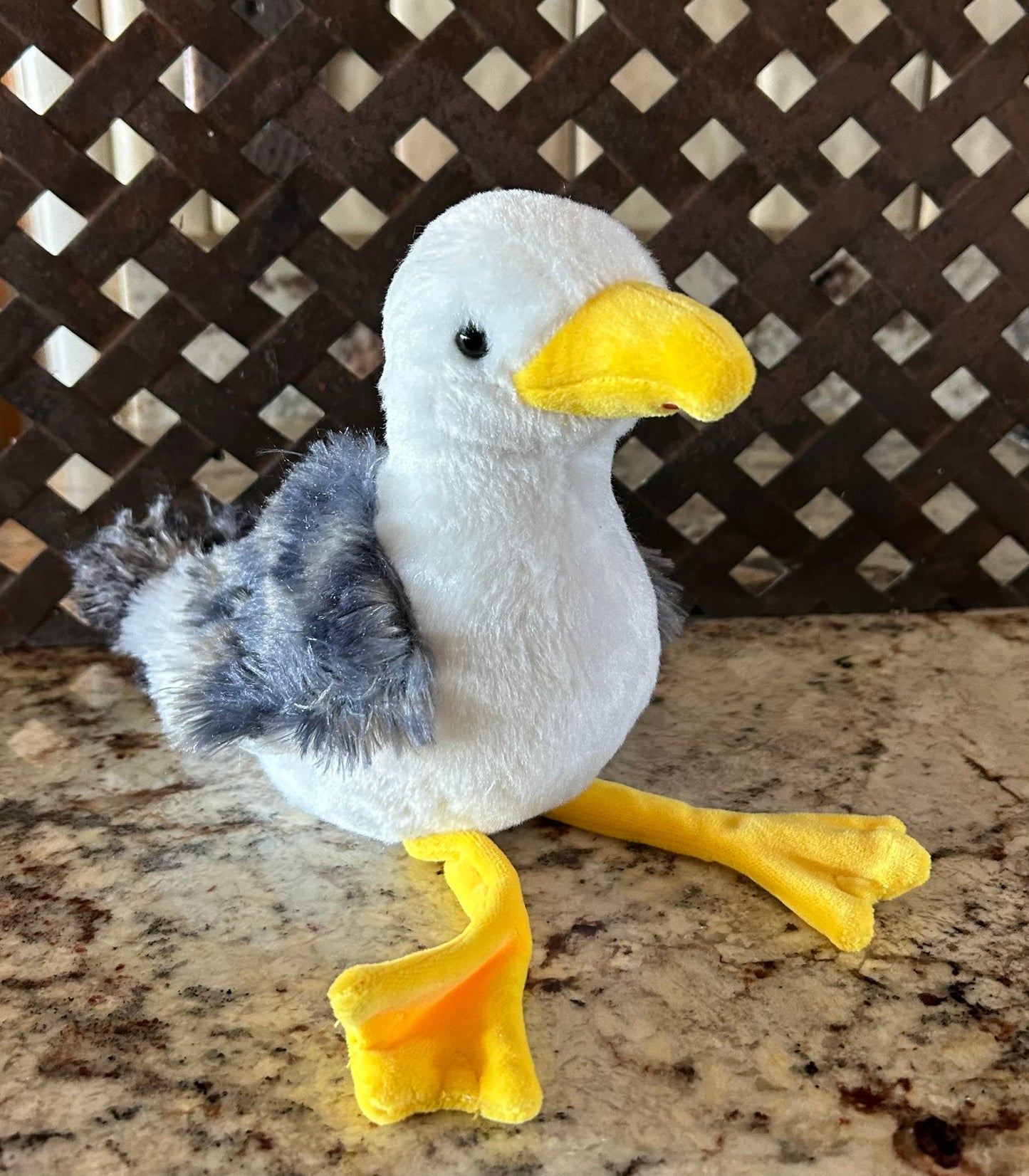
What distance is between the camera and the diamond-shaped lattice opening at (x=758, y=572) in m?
0.75

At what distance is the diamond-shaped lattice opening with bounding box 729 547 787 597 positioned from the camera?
745mm

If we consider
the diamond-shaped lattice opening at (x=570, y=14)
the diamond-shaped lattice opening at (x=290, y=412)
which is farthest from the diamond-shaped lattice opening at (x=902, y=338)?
the diamond-shaped lattice opening at (x=290, y=412)

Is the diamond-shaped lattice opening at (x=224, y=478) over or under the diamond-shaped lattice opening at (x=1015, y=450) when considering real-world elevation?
over

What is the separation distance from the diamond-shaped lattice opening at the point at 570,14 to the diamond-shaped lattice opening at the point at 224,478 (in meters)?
0.35

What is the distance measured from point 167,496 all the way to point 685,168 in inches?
13.0

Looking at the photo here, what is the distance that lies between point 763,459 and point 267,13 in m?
0.44

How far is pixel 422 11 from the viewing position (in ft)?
2.33

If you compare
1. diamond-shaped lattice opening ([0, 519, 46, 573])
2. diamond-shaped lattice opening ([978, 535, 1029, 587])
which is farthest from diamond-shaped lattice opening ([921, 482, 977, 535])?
diamond-shaped lattice opening ([0, 519, 46, 573])

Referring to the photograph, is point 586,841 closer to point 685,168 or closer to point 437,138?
point 685,168

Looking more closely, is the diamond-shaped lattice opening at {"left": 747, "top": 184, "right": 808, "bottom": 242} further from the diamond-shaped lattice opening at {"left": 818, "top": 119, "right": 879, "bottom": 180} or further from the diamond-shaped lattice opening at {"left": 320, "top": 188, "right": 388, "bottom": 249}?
the diamond-shaped lattice opening at {"left": 320, "top": 188, "right": 388, "bottom": 249}

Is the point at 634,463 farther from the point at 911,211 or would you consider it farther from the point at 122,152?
the point at 122,152

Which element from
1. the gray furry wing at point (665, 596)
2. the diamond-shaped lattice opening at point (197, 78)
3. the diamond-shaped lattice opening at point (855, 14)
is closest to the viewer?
the gray furry wing at point (665, 596)

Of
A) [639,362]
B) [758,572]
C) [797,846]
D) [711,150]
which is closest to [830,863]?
[797,846]

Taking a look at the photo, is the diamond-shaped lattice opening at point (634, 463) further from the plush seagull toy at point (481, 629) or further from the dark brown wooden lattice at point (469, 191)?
the plush seagull toy at point (481, 629)
